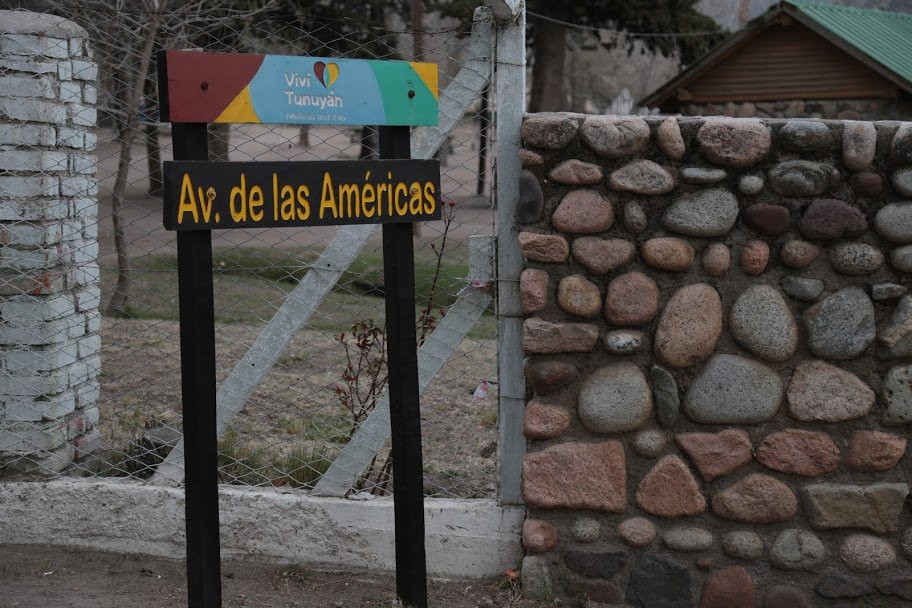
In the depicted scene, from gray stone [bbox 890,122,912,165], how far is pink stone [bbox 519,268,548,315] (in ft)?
4.02

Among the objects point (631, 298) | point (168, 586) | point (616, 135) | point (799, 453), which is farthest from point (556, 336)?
point (168, 586)

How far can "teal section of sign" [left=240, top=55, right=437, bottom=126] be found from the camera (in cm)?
280

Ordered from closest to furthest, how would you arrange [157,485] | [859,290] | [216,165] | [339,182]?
[216,165] → [339,182] → [859,290] → [157,485]

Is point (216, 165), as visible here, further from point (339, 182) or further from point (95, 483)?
point (95, 483)

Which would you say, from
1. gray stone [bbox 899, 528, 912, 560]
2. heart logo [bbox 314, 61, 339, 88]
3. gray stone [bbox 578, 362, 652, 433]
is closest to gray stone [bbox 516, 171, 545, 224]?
gray stone [bbox 578, 362, 652, 433]

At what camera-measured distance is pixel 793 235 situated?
3367 millimetres

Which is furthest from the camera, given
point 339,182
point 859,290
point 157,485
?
point 157,485

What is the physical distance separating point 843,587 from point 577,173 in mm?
1717

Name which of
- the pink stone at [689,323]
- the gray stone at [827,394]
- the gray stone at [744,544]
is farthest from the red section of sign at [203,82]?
the gray stone at [744,544]

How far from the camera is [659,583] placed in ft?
11.5

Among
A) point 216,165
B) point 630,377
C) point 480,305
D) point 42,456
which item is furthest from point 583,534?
point 42,456

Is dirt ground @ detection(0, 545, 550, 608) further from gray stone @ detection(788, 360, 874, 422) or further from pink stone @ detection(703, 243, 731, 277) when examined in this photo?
pink stone @ detection(703, 243, 731, 277)

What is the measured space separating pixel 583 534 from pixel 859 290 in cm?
126

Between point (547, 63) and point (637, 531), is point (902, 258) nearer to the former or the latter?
point (637, 531)
